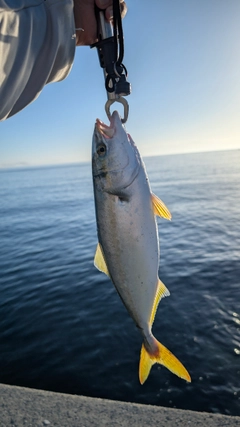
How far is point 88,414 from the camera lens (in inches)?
135

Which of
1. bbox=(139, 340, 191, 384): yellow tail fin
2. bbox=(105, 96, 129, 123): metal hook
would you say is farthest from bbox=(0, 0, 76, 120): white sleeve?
bbox=(139, 340, 191, 384): yellow tail fin

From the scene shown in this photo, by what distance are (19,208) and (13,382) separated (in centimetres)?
2528

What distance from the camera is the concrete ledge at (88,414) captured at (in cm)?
325

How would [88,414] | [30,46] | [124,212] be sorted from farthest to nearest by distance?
1. [88,414]
2. [124,212]
3. [30,46]

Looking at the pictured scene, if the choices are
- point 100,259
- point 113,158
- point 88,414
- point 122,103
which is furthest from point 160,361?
point 122,103

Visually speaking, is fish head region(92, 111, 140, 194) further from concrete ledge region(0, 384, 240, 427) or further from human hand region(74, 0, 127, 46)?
concrete ledge region(0, 384, 240, 427)

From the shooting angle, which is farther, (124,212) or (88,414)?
(88,414)

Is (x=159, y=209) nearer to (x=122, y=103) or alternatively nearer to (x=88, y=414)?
(x=122, y=103)

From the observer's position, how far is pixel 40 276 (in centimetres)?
1073

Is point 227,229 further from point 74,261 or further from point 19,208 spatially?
point 19,208

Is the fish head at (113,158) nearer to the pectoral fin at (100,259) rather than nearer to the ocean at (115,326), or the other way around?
the pectoral fin at (100,259)

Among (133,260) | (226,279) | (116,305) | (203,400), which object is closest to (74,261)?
(116,305)

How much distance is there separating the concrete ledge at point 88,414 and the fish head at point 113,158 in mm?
2578

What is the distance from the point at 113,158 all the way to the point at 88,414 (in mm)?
2885
